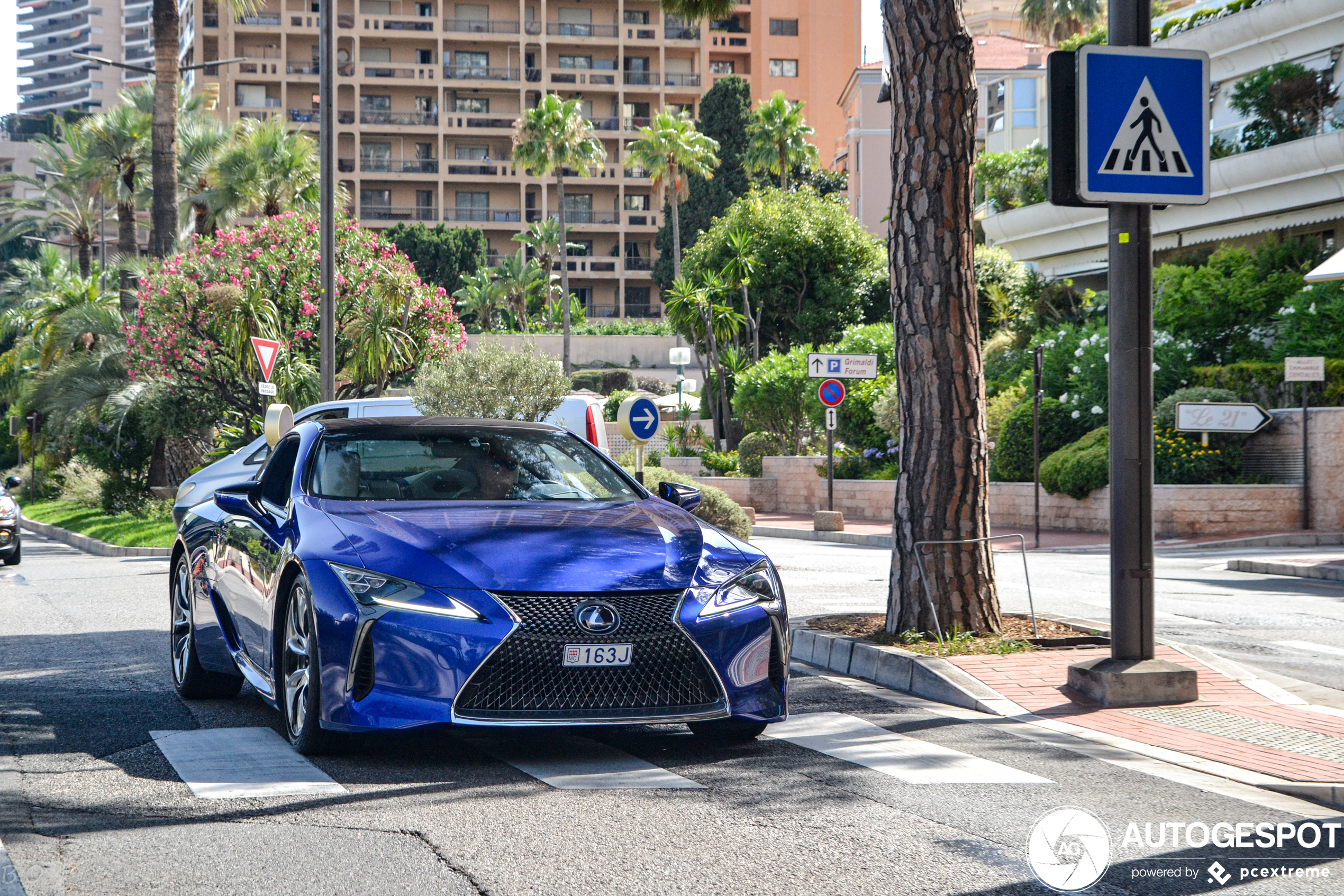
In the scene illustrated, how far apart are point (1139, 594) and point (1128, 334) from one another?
133 cm

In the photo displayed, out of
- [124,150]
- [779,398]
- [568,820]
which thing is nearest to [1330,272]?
[568,820]

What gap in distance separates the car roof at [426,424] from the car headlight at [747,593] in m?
1.70

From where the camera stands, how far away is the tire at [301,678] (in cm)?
553

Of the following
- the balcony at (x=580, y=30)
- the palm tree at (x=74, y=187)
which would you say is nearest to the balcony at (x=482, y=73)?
the balcony at (x=580, y=30)

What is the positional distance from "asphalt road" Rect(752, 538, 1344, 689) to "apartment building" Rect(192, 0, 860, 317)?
65.4m

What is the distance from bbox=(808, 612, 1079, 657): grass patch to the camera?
8516 millimetres

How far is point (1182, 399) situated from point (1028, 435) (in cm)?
405

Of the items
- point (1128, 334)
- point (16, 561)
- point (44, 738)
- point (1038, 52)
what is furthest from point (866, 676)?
point (1038, 52)

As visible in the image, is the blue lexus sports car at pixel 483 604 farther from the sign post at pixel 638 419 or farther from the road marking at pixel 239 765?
the sign post at pixel 638 419

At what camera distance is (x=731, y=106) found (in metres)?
74.1

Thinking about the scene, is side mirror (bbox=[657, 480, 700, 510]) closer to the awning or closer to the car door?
the car door

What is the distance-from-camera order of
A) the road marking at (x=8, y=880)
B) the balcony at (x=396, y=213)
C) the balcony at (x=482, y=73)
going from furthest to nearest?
the balcony at (x=482, y=73) < the balcony at (x=396, y=213) < the road marking at (x=8, y=880)

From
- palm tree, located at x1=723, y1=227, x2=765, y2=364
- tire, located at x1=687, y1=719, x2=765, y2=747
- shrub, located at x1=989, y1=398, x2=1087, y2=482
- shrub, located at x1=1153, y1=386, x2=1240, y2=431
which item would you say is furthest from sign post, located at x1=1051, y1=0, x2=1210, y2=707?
palm tree, located at x1=723, y1=227, x2=765, y2=364

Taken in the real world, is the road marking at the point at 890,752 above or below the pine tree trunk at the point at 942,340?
below
